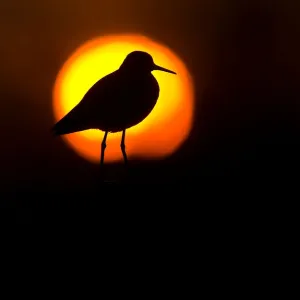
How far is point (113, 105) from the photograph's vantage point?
602cm

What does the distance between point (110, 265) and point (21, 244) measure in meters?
0.63

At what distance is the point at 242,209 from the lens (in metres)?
5.04

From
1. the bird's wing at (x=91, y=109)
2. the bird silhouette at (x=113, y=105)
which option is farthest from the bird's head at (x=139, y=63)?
the bird's wing at (x=91, y=109)

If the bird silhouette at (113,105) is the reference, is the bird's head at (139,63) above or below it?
above

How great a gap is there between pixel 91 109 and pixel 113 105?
196mm

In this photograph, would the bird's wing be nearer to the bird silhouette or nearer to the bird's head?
the bird silhouette

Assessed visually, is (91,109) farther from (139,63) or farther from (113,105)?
(139,63)

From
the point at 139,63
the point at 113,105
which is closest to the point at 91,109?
the point at 113,105

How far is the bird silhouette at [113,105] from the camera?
6023 mm

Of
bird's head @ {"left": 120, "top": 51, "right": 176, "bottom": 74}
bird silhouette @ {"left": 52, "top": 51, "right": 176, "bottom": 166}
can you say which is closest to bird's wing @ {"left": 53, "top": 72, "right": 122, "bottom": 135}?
bird silhouette @ {"left": 52, "top": 51, "right": 176, "bottom": 166}

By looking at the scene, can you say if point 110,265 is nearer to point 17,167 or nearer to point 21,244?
point 21,244

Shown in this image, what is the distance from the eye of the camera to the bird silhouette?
19.8 ft

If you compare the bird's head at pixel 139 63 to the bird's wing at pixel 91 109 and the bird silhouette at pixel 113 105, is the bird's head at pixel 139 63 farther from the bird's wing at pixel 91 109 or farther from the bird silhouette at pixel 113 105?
the bird's wing at pixel 91 109

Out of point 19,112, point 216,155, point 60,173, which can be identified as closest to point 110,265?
point 60,173
